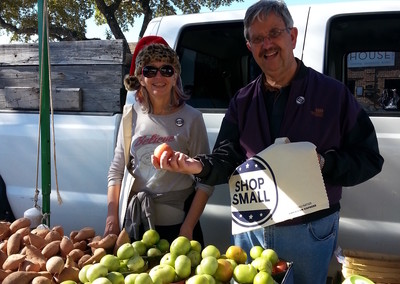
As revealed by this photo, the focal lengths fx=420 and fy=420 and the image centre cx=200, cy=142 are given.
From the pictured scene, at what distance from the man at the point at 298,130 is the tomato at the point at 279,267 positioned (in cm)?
16

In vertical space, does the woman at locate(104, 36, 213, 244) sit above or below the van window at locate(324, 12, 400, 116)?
below

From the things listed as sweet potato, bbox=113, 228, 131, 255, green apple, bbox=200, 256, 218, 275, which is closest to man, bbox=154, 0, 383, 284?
green apple, bbox=200, 256, 218, 275

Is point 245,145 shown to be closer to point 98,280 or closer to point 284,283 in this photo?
point 284,283

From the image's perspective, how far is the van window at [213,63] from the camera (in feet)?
10.2

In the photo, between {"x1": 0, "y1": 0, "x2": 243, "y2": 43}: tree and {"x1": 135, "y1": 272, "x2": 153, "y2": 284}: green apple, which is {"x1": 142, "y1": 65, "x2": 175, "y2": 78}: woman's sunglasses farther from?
{"x1": 0, "y1": 0, "x2": 243, "y2": 43}: tree

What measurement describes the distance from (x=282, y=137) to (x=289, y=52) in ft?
1.32

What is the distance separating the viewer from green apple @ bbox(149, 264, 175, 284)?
1.64 meters

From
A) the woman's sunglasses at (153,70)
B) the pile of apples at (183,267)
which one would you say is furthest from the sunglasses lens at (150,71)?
the pile of apples at (183,267)

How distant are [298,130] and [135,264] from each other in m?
Answer: 0.93

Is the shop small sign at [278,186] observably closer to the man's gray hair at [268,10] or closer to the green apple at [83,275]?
the man's gray hair at [268,10]

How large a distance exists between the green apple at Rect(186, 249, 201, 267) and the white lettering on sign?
6.52ft

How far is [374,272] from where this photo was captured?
2348 mm

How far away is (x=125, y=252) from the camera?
1.89m

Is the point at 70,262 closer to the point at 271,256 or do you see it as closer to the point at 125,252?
the point at 125,252
